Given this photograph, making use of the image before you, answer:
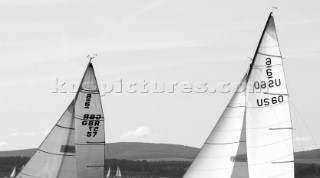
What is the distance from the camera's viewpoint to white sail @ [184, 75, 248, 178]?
4181 centimetres

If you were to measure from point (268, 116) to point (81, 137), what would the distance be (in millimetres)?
13960

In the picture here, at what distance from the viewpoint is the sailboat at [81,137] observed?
48.6 m

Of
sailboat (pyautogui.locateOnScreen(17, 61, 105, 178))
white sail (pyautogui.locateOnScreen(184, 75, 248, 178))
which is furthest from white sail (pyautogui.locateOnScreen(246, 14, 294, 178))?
sailboat (pyautogui.locateOnScreen(17, 61, 105, 178))

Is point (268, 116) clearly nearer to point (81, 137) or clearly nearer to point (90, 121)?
point (90, 121)

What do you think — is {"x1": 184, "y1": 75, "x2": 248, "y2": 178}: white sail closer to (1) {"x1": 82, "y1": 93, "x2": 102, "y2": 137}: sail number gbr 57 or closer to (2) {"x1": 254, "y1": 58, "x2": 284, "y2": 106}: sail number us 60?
(2) {"x1": 254, "y1": 58, "x2": 284, "y2": 106}: sail number us 60

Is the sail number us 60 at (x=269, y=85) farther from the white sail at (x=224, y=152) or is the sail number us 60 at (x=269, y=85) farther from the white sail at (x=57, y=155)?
the white sail at (x=57, y=155)

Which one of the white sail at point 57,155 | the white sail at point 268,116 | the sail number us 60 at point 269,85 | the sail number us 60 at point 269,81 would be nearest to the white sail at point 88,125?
the white sail at point 57,155

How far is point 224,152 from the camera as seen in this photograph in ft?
138

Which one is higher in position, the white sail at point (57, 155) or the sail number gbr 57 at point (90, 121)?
the sail number gbr 57 at point (90, 121)

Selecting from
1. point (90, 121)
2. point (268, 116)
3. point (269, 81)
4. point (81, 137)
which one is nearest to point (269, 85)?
point (269, 81)

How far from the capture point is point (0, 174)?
179 meters

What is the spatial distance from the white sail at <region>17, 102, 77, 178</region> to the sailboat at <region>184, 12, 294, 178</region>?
412 inches

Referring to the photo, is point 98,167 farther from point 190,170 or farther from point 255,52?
point 255,52

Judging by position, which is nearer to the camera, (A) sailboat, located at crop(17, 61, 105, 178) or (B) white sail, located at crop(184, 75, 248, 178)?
(B) white sail, located at crop(184, 75, 248, 178)
